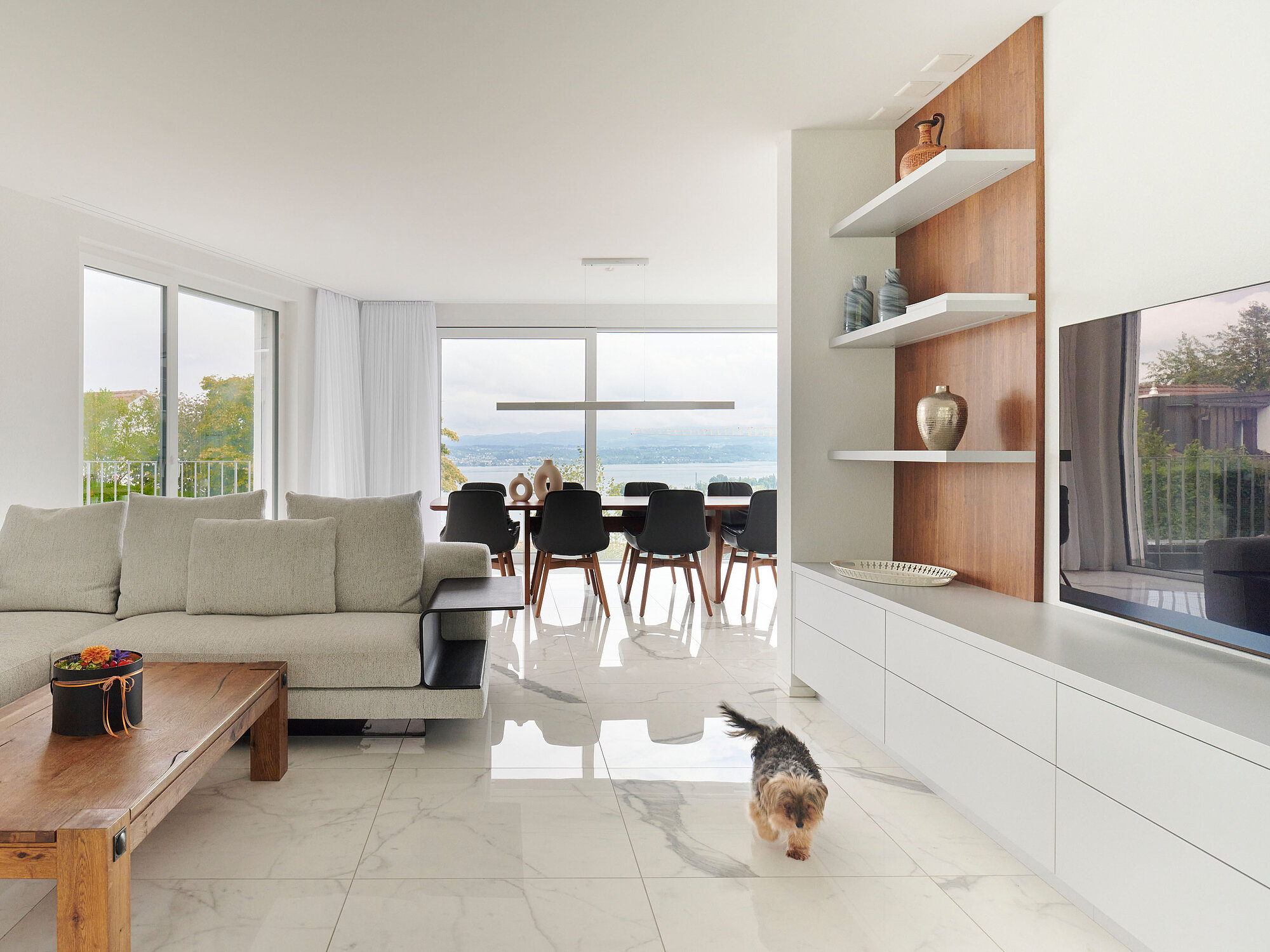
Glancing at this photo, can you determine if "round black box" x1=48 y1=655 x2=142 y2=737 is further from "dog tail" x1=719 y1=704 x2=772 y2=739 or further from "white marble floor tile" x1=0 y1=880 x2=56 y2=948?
"dog tail" x1=719 y1=704 x2=772 y2=739

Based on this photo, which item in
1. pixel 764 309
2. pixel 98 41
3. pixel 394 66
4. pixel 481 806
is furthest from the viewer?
pixel 764 309

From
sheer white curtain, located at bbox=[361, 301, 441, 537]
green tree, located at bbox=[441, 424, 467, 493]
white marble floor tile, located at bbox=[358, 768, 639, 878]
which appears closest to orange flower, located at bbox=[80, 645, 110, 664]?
white marble floor tile, located at bbox=[358, 768, 639, 878]

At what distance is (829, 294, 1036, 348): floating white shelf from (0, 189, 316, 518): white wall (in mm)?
4288

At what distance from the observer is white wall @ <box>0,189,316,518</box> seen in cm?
405

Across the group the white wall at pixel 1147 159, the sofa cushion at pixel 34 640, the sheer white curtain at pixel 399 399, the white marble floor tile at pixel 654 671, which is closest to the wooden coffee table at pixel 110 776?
the sofa cushion at pixel 34 640

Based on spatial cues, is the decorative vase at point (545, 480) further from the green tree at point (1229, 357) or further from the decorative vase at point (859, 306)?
the green tree at point (1229, 357)

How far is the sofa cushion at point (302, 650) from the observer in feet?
9.12

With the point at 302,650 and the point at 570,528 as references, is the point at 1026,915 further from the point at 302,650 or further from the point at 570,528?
the point at 570,528

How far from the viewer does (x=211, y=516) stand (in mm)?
3418

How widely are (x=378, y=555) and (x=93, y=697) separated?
1.35m

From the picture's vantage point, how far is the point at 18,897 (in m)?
1.84

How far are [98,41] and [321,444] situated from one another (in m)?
4.40

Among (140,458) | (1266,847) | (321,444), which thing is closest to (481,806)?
(1266,847)

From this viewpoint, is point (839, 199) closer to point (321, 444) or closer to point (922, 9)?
point (922, 9)
